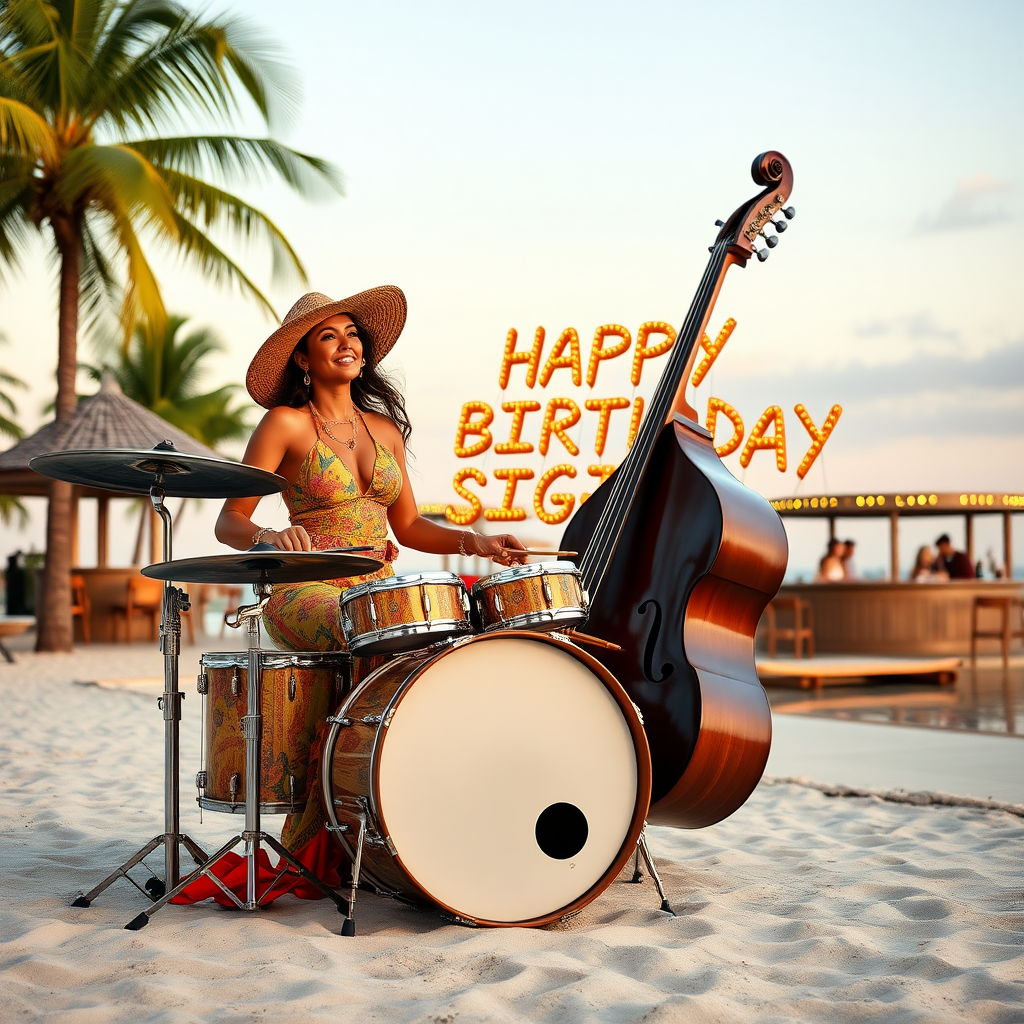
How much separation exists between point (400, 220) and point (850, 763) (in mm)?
9016

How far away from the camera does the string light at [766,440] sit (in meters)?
14.7

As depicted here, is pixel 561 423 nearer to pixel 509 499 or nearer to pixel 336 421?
pixel 509 499

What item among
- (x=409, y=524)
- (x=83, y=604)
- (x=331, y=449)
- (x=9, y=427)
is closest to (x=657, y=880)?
(x=409, y=524)

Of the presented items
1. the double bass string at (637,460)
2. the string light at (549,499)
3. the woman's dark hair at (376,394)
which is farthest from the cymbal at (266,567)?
the string light at (549,499)

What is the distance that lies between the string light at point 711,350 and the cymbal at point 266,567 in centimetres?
1114

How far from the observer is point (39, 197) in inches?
561

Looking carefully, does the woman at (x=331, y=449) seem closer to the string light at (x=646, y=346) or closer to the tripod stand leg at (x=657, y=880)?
the tripod stand leg at (x=657, y=880)

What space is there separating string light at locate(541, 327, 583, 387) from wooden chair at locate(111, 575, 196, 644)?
23.8 feet

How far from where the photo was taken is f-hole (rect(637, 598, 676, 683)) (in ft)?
10.2

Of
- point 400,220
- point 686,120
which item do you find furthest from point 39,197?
point 686,120

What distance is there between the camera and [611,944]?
2.57 metres

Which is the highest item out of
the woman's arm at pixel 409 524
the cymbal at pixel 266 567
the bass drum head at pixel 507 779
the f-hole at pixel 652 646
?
the woman's arm at pixel 409 524

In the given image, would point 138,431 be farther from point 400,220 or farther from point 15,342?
point 15,342

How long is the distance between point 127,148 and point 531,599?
12700 mm
